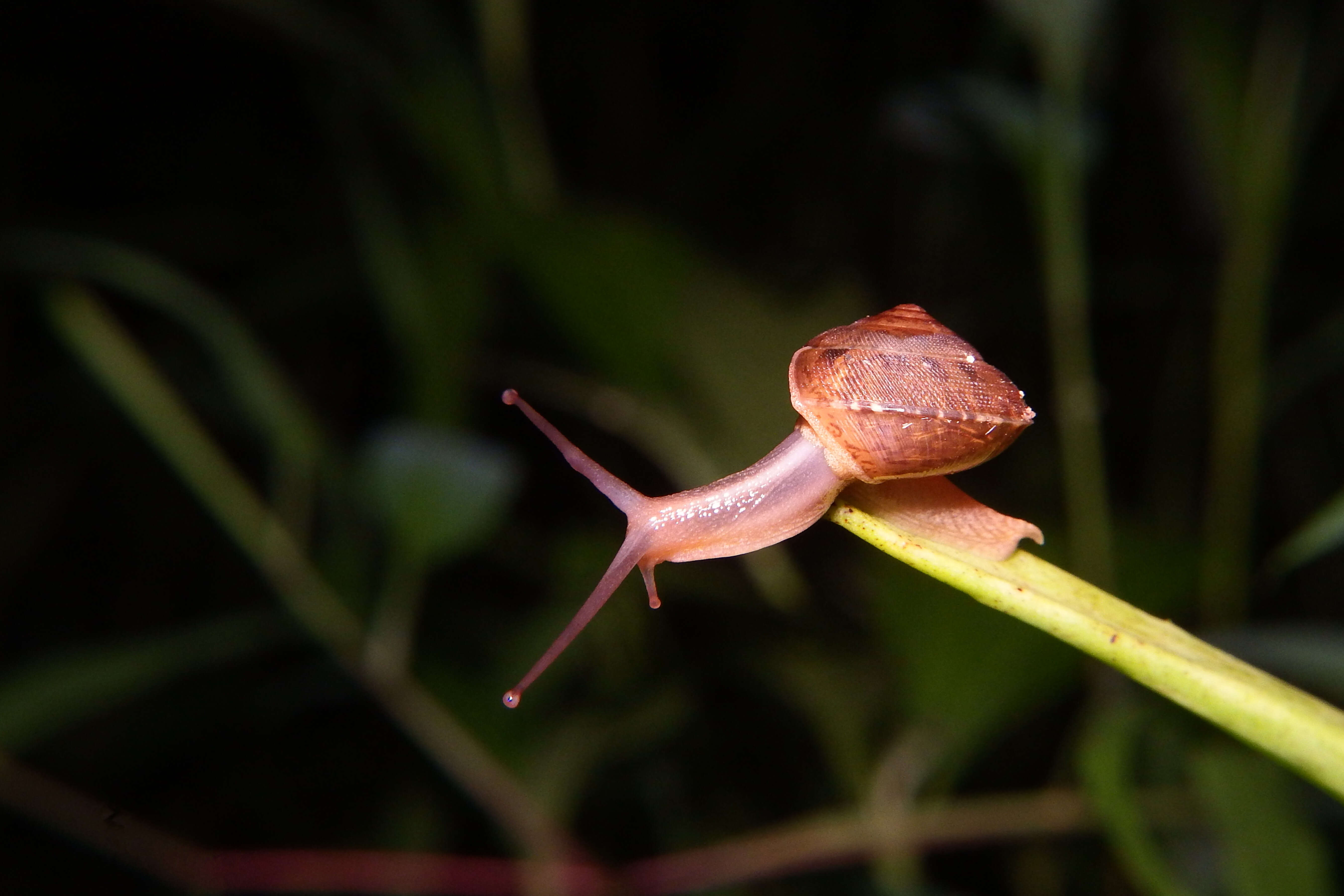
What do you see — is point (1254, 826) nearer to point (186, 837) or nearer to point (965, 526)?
point (965, 526)

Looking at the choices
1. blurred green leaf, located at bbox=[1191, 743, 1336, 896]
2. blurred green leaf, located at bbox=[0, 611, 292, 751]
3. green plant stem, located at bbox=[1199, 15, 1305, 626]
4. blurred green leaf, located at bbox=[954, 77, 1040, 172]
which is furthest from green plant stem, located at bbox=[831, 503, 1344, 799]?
blurred green leaf, located at bbox=[0, 611, 292, 751]

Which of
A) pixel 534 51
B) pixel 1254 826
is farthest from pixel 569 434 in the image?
pixel 1254 826

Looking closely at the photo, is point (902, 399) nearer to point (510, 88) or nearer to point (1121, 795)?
point (1121, 795)

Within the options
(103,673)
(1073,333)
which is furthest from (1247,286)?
(103,673)

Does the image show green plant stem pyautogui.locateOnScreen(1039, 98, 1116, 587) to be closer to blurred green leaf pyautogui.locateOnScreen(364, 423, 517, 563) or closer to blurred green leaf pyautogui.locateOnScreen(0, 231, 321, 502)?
blurred green leaf pyautogui.locateOnScreen(364, 423, 517, 563)

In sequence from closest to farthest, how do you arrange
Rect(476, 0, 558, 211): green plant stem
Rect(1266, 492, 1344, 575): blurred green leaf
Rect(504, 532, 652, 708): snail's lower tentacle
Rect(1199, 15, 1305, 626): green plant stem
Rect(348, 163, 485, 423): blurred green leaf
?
A: Rect(1266, 492, 1344, 575): blurred green leaf, Rect(504, 532, 652, 708): snail's lower tentacle, Rect(1199, 15, 1305, 626): green plant stem, Rect(348, 163, 485, 423): blurred green leaf, Rect(476, 0, 558, 211): green plant stem

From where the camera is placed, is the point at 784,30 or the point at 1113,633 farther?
the point at 784,30

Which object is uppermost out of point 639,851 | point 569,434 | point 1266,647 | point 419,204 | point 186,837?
point 419,204
